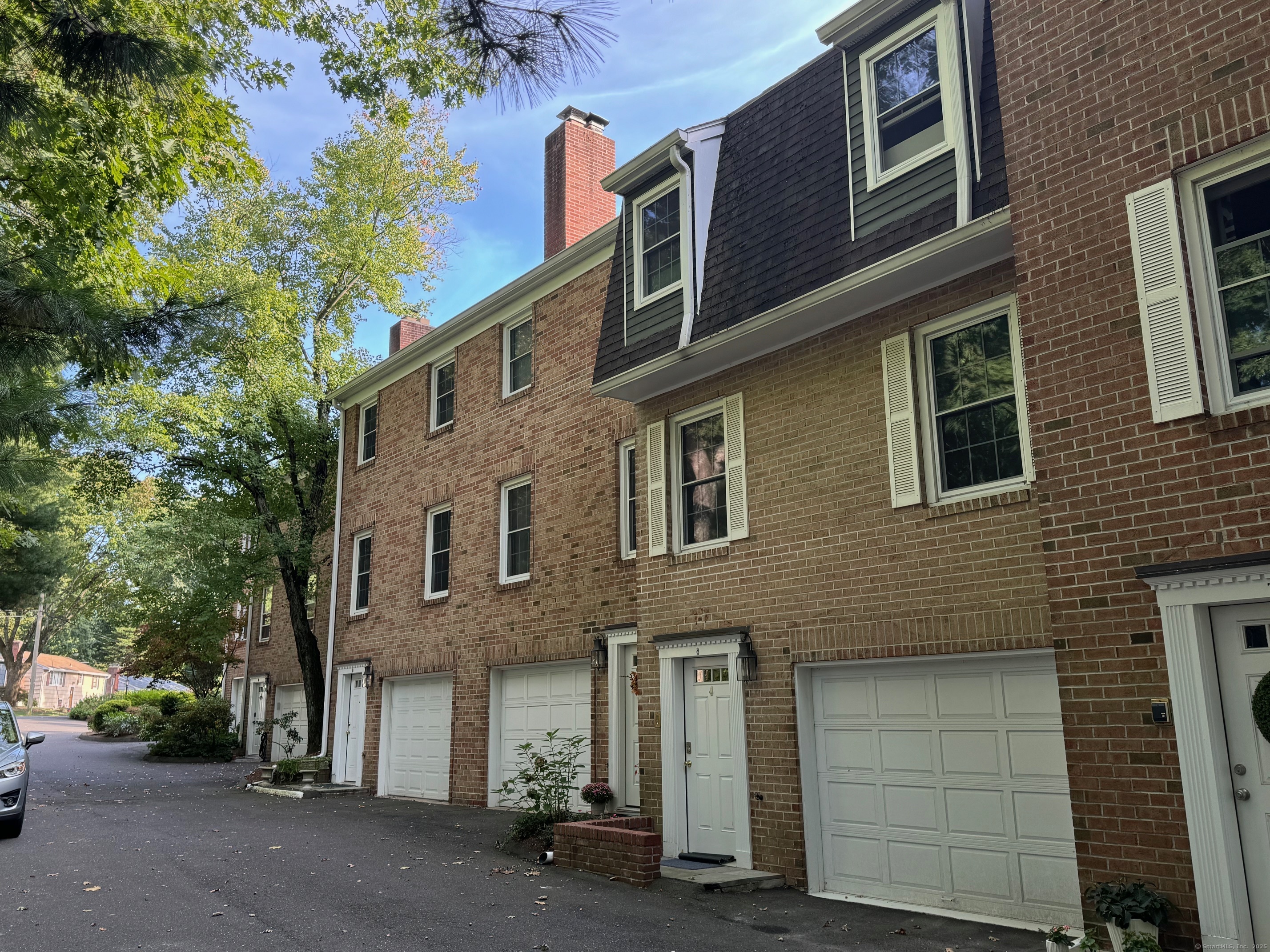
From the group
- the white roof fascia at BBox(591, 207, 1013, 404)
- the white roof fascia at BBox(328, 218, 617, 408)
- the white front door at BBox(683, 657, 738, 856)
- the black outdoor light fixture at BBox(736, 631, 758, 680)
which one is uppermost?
the white roof fascia at BBox(328, 218, 617, 408)

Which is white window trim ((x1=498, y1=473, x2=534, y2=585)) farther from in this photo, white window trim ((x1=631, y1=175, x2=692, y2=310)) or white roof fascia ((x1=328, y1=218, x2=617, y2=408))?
white window trim ((x1=631, y1=175, x2=692, y2=310))

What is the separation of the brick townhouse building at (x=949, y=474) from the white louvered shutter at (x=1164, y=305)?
0.06 ft

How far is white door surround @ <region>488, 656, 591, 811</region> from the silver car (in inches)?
246

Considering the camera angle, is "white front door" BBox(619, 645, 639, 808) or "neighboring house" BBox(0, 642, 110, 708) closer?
"white front door" BBox(619, 645, 639, 808)

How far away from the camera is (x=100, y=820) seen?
1327cm

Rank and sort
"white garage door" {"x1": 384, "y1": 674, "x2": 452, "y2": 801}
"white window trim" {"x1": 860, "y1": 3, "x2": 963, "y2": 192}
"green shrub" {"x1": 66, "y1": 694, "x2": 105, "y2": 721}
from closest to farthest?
"white window trim" {"x1": 860, "y1": 3, "x2": 963, "y2": 192}, "white garage door" {"x1": 384, "y1": 674, "x2": 452, "y2": 801}, "green shrub" {"x1": 66, "y1": 694, "x2": 105, "y2": 721}

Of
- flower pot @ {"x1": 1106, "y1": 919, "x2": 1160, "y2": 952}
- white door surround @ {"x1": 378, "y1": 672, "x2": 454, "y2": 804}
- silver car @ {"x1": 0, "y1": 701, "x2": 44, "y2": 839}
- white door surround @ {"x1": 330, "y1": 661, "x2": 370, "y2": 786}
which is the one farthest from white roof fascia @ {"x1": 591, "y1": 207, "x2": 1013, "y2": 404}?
white door surround @ {"x1": 330, "y1": 661, "x2": 370, "y2": 786}

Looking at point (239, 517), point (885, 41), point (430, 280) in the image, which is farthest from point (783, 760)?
point (430, 280)

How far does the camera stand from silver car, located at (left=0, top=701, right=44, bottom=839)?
1130cm

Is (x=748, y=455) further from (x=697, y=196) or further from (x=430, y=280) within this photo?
(x=430, y=280)

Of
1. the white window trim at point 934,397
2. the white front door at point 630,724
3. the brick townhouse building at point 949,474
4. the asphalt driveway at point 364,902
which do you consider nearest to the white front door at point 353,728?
the asphalt driveway at point 364,902

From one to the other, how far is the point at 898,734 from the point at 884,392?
10.0 feet

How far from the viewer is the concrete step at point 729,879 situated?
8562 millimetres

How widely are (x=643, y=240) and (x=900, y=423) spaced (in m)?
4.56
